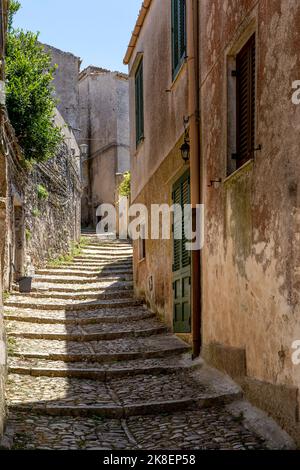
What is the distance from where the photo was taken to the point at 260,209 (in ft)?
16.1

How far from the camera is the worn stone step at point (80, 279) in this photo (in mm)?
13211

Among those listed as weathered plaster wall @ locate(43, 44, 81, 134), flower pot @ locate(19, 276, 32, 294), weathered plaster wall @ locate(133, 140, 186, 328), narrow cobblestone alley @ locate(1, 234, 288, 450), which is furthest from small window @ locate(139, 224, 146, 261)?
weathered plaster wall @ locate(43, 44, 81, 134)

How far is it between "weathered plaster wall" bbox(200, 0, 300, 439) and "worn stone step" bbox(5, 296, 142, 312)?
4661mm

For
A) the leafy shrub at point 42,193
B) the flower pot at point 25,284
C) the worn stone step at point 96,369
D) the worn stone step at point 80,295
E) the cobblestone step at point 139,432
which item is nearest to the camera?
the cobblestone step at point 139,432

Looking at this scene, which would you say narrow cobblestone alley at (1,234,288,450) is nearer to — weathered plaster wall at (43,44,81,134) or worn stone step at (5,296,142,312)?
worn stone step at (5,296,142,312)

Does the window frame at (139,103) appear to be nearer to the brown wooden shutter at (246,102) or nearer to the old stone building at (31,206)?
the old stone building at (31,206)

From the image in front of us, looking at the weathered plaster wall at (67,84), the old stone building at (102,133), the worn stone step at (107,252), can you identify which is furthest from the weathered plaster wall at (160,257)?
the weathered plaster wall at (67,84)

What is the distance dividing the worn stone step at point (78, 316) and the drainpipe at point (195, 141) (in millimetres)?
3056

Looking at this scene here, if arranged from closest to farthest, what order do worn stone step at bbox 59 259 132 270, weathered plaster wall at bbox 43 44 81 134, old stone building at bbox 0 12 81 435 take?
old stone building at bbox 0 12 81 435, worn stone step at bbox 59 259 132 270, weathered plaster wall at bbox 43 44 81 134

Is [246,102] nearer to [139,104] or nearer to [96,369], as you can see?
[96,369]

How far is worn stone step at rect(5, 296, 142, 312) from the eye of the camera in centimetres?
1062

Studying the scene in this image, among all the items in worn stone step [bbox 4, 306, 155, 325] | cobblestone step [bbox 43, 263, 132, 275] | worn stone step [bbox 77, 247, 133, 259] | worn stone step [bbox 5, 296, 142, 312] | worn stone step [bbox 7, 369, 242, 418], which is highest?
worn stone step [bbox 77, 247, 133, 259]

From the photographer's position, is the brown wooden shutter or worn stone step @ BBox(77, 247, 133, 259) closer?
the brown wooden shutter

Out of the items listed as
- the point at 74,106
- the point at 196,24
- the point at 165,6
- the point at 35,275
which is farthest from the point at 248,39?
the point at 74,106
